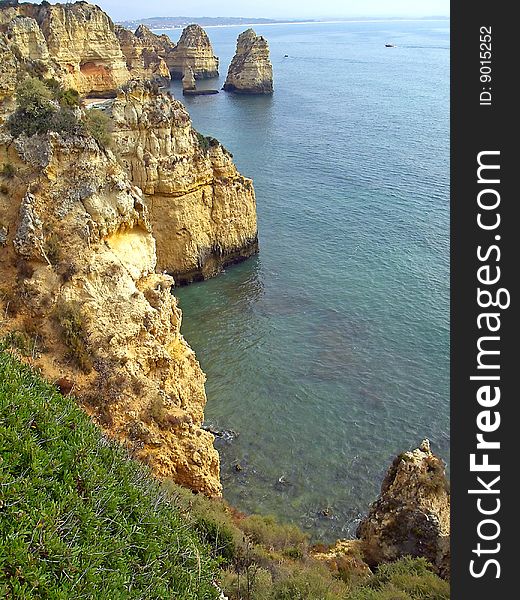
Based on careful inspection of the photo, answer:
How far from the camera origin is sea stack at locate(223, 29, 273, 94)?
8806 cm

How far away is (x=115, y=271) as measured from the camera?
15.4 metres

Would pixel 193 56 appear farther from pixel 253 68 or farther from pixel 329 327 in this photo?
pixel 329 327

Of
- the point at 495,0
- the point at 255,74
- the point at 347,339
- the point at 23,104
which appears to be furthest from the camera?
the point at 255,74

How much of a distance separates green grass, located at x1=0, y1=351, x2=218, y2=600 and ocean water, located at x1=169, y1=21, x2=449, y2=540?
805cm

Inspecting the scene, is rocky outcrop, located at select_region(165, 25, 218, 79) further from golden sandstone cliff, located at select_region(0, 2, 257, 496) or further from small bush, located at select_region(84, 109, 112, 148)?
golden sandstone cliff, located at select_region(0, 2, 257, 496)

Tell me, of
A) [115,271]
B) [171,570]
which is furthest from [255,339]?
[171,570]

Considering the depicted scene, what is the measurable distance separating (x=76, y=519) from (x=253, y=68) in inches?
3578

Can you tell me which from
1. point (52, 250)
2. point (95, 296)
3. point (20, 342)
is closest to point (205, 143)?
point (52, 250)

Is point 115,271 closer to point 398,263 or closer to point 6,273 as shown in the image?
point 6,273

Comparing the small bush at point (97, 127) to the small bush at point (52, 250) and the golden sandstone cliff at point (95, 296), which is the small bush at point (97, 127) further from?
the small bush at point (52, 250)

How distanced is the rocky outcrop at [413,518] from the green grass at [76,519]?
5021 mm

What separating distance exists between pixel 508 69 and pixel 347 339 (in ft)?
59.9

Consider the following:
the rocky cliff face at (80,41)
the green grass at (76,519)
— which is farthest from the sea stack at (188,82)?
the green grass at (76,519)

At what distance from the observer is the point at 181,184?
1110 inches
